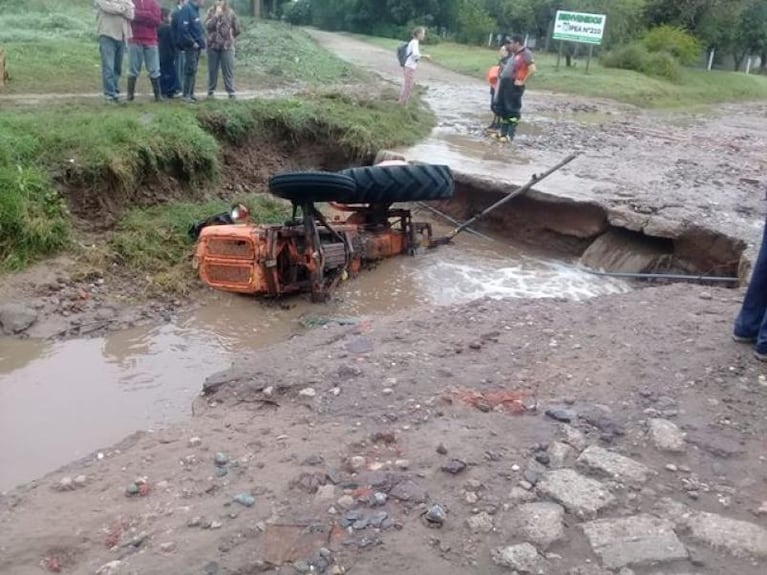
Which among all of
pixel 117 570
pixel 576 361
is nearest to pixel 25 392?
pixel 117 570

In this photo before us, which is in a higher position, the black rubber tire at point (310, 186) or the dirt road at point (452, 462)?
the black rubber tire at point (310, 186)

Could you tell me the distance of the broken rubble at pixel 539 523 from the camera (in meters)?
3.43

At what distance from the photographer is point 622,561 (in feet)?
10.9

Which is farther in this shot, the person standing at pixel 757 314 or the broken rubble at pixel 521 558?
the person standing at pixel 757 314

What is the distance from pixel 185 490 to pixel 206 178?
6.76 metres

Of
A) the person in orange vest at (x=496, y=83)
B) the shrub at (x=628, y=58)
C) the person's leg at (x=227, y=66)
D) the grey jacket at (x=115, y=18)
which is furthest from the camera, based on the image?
the shrub at (x=628, y=58)

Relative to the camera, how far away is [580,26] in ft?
93.0

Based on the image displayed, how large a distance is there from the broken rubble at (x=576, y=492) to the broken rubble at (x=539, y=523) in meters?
0.07

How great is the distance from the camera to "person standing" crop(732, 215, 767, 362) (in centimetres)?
511

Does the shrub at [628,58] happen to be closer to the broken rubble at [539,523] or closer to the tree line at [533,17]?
the tree line at [533,17]

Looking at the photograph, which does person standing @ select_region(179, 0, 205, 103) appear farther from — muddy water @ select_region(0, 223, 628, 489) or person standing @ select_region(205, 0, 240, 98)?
muddy water @ select_region(0, 223, 628, 489)

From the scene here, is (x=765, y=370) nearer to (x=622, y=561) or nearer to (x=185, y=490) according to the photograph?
(x=622, y=561)

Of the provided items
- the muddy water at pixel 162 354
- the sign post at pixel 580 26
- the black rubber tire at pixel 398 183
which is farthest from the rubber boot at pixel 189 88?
the sign post at pixel 580 26

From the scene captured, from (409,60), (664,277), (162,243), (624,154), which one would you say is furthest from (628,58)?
(162,243)
